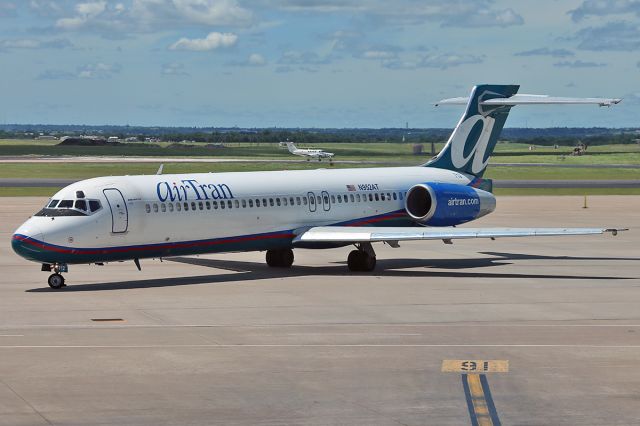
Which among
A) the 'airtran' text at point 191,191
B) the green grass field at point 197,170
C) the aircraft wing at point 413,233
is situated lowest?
the green grass field at point 197,170

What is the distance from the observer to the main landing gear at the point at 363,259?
35500 millimetres

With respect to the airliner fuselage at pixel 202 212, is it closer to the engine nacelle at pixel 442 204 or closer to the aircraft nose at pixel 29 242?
the aircraft nose at pixel 29 242

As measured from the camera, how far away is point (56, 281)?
3125 cm

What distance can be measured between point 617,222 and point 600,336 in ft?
108

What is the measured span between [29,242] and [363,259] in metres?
10.2

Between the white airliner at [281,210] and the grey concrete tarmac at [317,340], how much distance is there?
104 centimetres

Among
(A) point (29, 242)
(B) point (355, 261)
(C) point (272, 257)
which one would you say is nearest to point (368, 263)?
(B) point (355, 261)

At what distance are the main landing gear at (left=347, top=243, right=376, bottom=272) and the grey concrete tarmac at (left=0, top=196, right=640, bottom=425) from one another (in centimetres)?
72

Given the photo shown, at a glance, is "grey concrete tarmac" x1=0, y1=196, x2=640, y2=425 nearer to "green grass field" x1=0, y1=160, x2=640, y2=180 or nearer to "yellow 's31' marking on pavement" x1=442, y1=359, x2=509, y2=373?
"yellow 's31' marking on pavement" x1=442, y1=359, x2=509, y2=373

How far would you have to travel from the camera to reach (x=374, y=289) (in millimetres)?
31656

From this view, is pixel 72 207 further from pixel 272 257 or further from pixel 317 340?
pixel 317 340

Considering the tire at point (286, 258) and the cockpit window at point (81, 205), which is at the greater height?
the cockpit window at point (81, 205)

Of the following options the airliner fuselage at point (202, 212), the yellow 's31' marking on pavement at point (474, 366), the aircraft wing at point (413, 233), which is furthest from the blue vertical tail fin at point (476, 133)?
the yellow 's31' marking on pavement at point (474, 366)

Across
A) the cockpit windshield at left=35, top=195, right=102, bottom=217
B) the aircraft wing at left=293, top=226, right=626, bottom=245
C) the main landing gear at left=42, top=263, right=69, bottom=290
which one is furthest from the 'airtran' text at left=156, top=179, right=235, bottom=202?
the main landing gear at left=42, top=263, right=69, bottom=290
